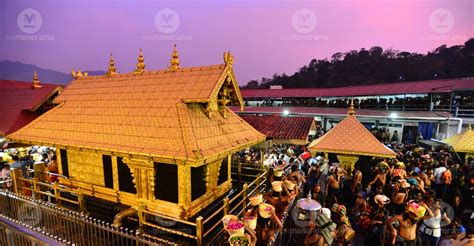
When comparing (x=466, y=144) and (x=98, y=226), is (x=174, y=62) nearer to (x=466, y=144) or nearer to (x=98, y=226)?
(x=98, y=226)

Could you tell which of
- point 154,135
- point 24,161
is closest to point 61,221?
point 154,135

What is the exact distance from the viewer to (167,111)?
647cm

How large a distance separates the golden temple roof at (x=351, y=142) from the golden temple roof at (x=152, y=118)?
2.51m

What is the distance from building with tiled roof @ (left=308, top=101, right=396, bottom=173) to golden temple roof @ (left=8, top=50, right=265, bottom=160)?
253cm

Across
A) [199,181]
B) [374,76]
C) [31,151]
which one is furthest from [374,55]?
[31,151]

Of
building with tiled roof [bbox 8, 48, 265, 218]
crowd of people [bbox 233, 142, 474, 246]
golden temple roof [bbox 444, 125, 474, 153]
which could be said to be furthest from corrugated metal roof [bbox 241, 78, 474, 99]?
building with tiled roof [bbox 8, 48, 265, 218]

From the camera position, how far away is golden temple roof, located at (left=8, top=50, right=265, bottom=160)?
5879 millimetres

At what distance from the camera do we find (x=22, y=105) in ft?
41.3

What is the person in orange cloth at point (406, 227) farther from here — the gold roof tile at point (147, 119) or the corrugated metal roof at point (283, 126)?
the corrugated metal roof at point (283, 126)

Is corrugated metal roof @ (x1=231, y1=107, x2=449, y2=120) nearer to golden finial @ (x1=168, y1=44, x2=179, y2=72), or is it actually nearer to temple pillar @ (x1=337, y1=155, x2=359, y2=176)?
temple pillar @ (x1=337, y1=155, x2=359, y2=176)

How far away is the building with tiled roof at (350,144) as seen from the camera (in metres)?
7.46

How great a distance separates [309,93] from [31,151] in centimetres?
2900

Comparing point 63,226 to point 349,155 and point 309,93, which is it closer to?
point 349,155

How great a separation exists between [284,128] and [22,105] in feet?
51.3
